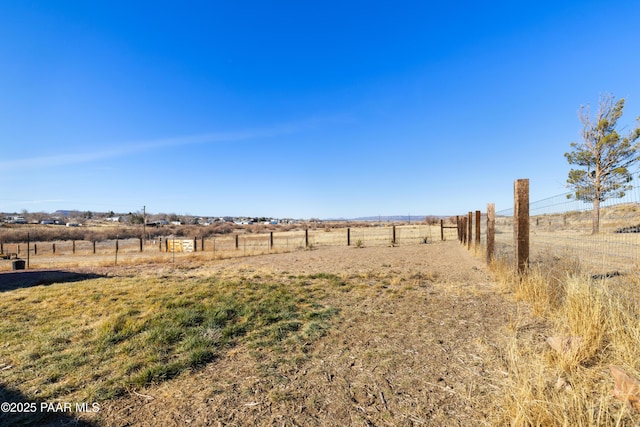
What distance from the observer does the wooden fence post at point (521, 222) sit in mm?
6703

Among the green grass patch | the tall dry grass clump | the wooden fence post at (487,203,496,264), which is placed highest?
the wooden fence post at (487,203,496,264)

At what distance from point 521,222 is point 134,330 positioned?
26.2 feet

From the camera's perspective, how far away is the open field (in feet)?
8.82

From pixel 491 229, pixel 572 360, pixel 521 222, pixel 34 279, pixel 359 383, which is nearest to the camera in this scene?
pixel 572 360

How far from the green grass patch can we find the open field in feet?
0.08

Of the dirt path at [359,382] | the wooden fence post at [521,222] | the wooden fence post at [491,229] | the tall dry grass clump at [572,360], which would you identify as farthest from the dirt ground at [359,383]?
the wooden fence post at [491,229]

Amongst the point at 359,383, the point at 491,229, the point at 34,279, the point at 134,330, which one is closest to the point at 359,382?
the point at 359,383

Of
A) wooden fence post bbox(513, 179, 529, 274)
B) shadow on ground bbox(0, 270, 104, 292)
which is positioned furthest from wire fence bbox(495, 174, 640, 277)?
shadow on ground bbox(0, 270, 104, 292)

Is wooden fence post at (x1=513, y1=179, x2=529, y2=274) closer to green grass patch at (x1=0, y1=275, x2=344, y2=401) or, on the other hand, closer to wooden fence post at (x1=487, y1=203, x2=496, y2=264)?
wooden fence post at (x1=487, y1=203, x2=496, y2=264)

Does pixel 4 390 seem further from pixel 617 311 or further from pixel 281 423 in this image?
pixel 617 311

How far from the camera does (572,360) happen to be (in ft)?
10.2

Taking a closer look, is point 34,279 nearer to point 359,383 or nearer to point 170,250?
point 359,383

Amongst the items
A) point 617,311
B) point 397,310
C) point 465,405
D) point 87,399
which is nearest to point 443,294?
point 397,310

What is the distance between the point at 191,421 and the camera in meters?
2.68
